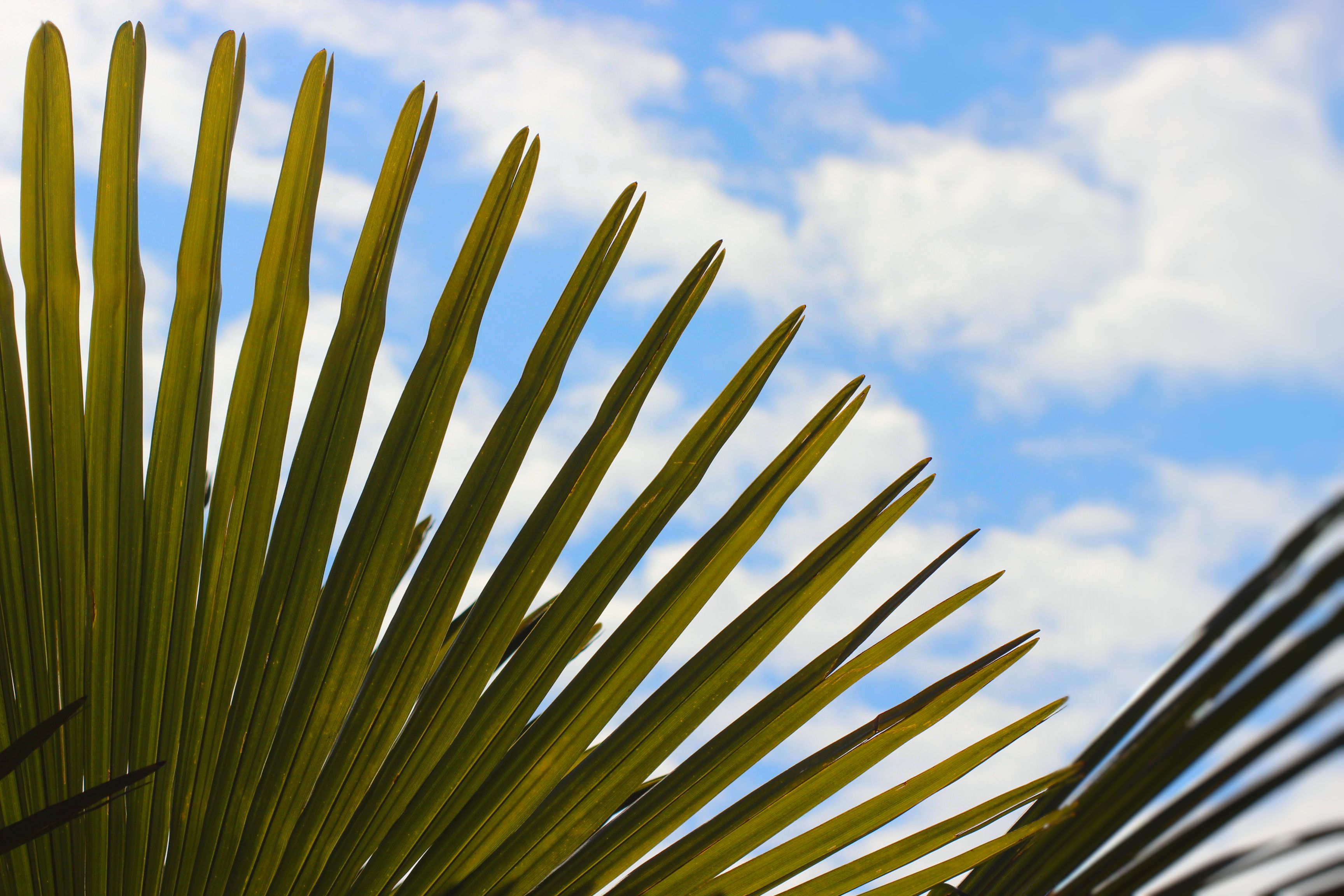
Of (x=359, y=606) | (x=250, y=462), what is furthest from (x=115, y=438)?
(x=359, y=606)

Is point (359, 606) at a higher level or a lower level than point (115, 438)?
lower

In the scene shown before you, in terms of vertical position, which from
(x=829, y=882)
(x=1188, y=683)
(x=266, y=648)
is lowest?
(x=829, y=882)

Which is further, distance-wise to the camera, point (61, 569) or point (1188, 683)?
point (61, 569)

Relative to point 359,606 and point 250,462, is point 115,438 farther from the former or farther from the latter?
point 359,606

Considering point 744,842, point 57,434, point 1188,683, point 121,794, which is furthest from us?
point 744,842

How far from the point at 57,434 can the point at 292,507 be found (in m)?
0.30

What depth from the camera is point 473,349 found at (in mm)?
1349

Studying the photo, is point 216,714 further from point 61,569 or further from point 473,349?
point 473,349

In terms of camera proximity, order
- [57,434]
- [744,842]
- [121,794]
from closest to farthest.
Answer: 1. [121,794]
2. [57,434]
3. [744,842]

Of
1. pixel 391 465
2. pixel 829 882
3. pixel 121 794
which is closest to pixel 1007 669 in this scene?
pixel 829 882

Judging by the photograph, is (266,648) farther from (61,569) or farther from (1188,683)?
(1188,683)

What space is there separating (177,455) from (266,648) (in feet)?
0.96

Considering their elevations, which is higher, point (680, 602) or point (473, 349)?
point (473, 349)

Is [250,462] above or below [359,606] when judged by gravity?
above
